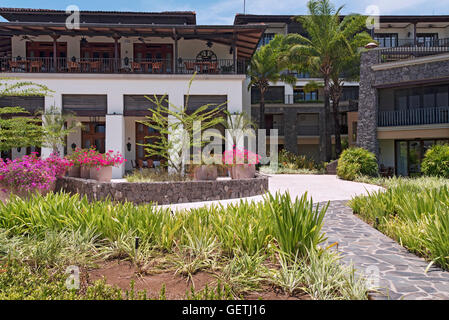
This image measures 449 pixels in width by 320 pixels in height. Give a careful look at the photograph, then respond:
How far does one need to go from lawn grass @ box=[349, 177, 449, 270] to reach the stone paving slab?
174 mm

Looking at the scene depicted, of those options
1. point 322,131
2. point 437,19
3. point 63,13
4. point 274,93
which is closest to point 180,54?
point 63,13

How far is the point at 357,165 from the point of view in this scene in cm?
1822

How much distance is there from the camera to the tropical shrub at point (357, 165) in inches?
716

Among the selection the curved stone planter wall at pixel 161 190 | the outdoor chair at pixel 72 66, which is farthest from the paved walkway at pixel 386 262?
the outdoor chair at pixel 72 66

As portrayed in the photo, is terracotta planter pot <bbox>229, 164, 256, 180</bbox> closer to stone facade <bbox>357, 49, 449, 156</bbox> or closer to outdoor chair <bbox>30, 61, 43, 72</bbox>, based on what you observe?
stone facade <bbox>357, 49, 449, 156</bbox>

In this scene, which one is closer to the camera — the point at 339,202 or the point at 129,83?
the point at 339,202

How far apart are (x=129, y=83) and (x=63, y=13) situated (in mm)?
9559

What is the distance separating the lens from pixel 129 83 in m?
20.8

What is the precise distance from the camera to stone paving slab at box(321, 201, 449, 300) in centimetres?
398

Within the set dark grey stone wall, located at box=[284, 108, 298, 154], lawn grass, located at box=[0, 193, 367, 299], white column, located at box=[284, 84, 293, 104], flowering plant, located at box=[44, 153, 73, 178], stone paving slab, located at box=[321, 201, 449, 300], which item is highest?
white column, located at box=[284, 84, 293, 104]

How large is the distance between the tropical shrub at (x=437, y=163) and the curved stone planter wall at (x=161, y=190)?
9328 mm

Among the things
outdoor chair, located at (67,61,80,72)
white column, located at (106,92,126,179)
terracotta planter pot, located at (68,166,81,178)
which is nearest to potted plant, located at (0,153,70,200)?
terracotta planter pot, located at (68,166,81,178)

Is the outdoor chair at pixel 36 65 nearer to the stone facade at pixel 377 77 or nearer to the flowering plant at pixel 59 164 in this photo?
the flowering plant at pixel 59 164

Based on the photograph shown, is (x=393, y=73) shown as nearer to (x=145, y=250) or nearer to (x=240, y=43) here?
(x=240, y=43)
